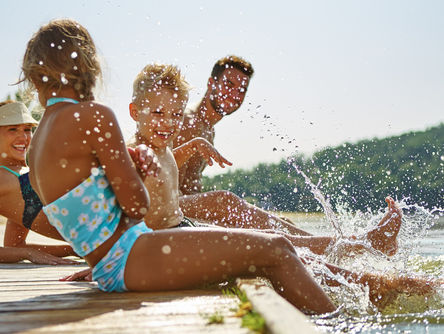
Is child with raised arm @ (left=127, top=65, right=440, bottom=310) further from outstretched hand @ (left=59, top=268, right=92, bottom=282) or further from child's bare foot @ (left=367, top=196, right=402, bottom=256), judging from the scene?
child's bare foot @ (left=367, top=196, right=402, bottom=256)

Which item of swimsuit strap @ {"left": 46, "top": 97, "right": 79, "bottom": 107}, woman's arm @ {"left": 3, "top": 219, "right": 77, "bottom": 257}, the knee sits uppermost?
swimsuit strap @ {"left": 46, "top": 97, "right": 79, "bottom": 107}

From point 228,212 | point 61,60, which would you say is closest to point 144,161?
point 61,60

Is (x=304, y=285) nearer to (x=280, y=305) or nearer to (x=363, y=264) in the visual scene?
(x=280, y=305)

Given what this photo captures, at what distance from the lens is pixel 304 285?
2480 mm

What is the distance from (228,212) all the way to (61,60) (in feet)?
8.57

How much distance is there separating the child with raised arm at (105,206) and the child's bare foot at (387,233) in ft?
6.49

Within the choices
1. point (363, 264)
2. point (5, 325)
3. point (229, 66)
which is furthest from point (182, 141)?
point (5, 325)

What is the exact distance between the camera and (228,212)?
4832 millimetres

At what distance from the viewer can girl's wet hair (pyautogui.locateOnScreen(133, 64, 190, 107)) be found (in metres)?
3.69

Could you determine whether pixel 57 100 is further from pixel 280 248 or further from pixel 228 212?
pixel 228 212

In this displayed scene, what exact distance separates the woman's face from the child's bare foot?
3.19 metres

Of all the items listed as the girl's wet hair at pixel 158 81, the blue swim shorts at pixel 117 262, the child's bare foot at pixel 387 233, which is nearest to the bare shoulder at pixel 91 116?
the blue swim shorts at pixel 117 262

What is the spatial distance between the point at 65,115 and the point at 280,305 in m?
1.26

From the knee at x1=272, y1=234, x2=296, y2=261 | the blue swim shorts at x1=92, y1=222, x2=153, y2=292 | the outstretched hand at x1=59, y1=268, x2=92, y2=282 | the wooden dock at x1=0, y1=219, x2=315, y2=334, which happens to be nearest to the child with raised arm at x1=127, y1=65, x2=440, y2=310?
the outstretched hand at x1=59, y1=268, x2=92, y2=282
